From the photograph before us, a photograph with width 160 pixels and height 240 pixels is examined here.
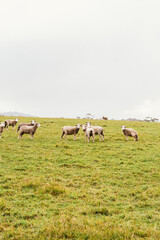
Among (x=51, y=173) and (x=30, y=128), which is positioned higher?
(x=30, y=128)

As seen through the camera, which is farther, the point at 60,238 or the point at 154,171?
the point at 154,171

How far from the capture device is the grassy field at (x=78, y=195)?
17.3 ft

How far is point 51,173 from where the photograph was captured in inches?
404

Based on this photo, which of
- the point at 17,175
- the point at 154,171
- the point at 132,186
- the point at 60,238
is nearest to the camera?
the point at 60,238

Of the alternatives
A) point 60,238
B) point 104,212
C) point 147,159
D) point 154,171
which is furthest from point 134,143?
point 60,238

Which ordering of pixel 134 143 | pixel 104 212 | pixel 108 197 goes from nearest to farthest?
1. pixel 104 212
2. pixel 108 197
3. pixel 134 143

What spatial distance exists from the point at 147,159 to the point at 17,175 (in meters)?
8.30

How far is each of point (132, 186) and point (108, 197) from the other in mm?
1792

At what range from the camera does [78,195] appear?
7672 mm

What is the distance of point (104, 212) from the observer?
6.50 metres

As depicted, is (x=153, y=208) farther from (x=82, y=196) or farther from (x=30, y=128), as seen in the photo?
(x=30, y=128)

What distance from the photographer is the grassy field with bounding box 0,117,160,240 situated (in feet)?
17.3

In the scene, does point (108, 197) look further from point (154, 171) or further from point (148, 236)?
point (154, 171)

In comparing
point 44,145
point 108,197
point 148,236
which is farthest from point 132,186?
point 44,145
